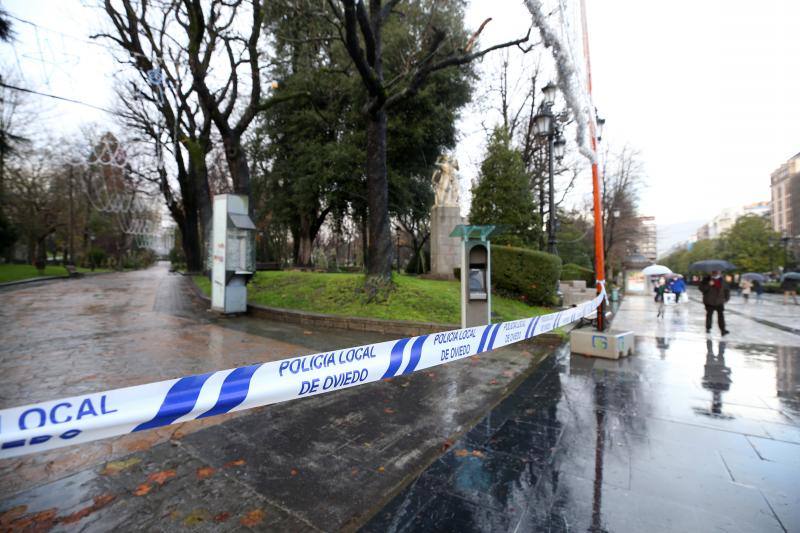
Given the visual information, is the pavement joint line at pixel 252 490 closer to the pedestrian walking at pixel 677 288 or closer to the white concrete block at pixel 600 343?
the white concrete block at pixel 600 343

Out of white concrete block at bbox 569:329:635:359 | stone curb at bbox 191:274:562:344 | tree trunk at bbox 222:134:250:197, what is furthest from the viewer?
tree trunk at bbox 222:134:250:197

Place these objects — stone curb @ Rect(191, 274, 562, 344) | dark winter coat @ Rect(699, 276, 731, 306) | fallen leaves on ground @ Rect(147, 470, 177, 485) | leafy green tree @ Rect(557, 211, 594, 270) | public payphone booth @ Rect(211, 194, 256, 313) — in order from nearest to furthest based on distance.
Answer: fallen leaves on ground @ Rect(147, 470, 177, 485)
stone curb @ Rect(191, 274, 562, 344)
dark winter coat @ Rect(699, 276, 731, 306)
public payphone booth @ Rect(211, 194, 256, 313)
leafy green tree @ Rect(557, 211, 594, 270)

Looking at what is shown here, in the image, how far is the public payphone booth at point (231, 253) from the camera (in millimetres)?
10547

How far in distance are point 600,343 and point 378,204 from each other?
6602mm

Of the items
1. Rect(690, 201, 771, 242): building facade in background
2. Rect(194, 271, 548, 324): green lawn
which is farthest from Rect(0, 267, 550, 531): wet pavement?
Rect(690, 201, 771, 242): building facade in background

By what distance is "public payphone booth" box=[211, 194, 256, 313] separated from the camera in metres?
10.5

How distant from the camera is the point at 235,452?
10.3 ft

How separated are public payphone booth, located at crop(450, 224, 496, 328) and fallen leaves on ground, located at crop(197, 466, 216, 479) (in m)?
5.40

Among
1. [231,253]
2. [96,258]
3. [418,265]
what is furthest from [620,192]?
[96,258]

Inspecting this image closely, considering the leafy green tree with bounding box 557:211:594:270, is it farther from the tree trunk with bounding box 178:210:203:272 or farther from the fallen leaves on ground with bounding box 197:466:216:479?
the fallen leaves on ground with bounding box 197:466:216:479

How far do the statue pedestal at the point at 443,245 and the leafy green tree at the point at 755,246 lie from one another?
44.9m

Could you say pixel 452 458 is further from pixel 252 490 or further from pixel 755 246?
pixel 755 246

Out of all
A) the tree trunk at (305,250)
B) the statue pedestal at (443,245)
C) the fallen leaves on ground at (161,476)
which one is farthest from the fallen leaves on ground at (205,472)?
the tree trunk at (305,250)

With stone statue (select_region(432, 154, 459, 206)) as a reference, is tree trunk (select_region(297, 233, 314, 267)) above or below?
below
